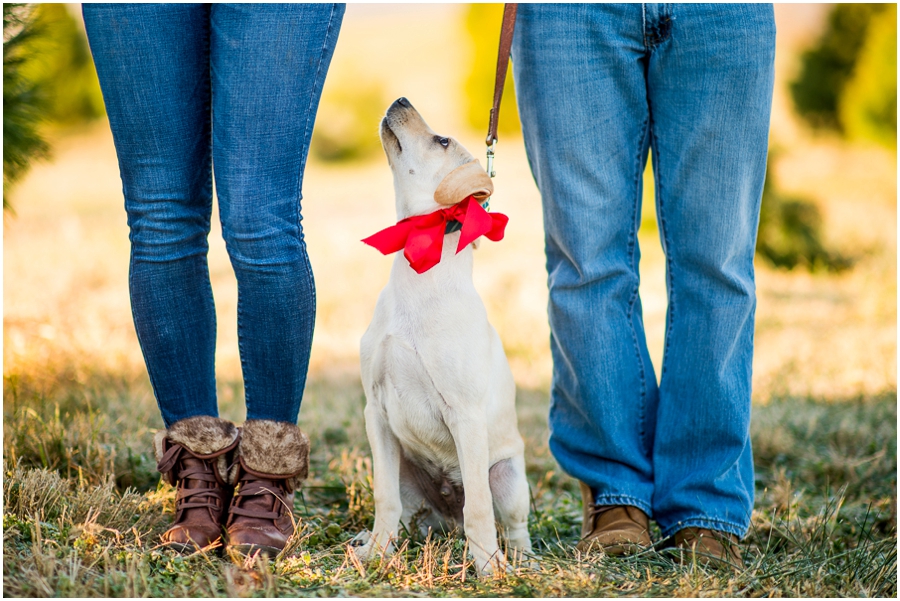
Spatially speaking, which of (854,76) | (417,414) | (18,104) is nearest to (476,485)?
(417,414)

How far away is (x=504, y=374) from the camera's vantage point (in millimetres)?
2211

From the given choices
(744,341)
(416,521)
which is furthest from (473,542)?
(744,341)

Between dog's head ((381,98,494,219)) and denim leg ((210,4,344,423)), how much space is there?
280mm

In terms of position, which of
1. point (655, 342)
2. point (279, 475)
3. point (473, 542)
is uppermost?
point (279, 475)

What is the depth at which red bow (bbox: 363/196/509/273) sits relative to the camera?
199cm

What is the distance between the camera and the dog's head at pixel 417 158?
2.10 meters

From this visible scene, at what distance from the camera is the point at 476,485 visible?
6.56ft

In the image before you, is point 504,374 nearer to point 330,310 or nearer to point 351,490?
point 351,490

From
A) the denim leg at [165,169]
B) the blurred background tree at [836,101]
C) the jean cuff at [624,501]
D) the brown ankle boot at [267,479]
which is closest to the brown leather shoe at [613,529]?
the jean cuff at [624,501]

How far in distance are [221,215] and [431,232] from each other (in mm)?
532

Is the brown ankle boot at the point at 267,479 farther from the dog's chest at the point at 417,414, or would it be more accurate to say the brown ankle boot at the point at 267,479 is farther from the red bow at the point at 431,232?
the red bow at the point at 431,232

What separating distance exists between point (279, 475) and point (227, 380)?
223cm

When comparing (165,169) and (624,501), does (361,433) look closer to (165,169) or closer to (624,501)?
(624,501)

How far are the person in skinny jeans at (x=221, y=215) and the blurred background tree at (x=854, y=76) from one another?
1160 centimetres
